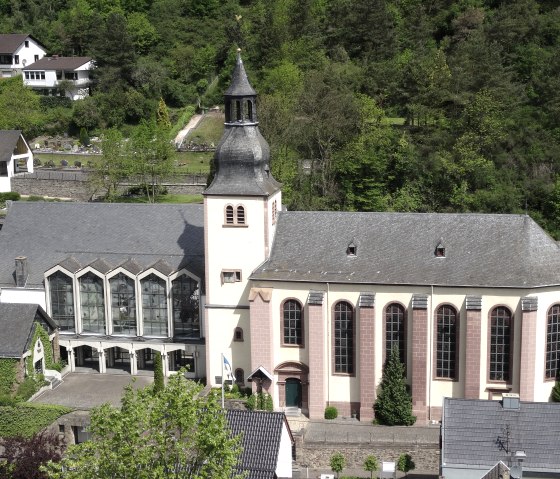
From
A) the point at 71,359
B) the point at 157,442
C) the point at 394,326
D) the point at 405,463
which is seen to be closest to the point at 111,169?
the point at 71,359

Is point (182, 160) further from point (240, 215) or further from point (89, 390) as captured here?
point (240, 215)

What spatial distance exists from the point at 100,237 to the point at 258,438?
23704 mm

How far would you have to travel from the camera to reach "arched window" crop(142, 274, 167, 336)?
57.1 m

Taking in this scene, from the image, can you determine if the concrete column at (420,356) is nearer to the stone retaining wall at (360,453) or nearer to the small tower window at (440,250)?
the small tower window at (440,250)

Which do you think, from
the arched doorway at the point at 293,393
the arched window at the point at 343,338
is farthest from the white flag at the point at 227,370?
the arched window at the point at 343,338

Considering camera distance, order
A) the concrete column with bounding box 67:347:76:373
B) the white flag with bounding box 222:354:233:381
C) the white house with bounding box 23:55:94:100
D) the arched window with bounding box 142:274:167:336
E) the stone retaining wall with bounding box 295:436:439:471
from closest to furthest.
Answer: the stone retaining wall with bounding box 295:436:439:471 < the white flag with bounding box 222:354:233:381 < the arched window with bounding box 142:274:167:336 < the concrete column with bounding box 67:347:76:373 < the white house with bounding box 23:55:94:100

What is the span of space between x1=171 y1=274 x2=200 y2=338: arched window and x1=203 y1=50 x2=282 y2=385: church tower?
2.63m

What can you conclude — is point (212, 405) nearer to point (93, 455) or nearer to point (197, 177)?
point (93, 455)

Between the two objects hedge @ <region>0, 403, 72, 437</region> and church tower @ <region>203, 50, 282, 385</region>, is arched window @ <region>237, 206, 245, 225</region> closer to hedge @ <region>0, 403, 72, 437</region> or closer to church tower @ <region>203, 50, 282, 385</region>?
church tower @ <region>203, 50, 282, 385</region>

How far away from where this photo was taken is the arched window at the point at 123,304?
57.5 metres

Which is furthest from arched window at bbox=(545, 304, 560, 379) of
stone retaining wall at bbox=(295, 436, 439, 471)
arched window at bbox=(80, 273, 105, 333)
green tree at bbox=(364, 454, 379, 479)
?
arched window at bbox=(80, 273, 105, 333)

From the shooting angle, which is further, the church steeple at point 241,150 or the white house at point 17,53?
the white house at point 17,53

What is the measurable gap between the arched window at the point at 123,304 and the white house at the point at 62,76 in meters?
71.2

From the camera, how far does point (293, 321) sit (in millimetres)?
52719
